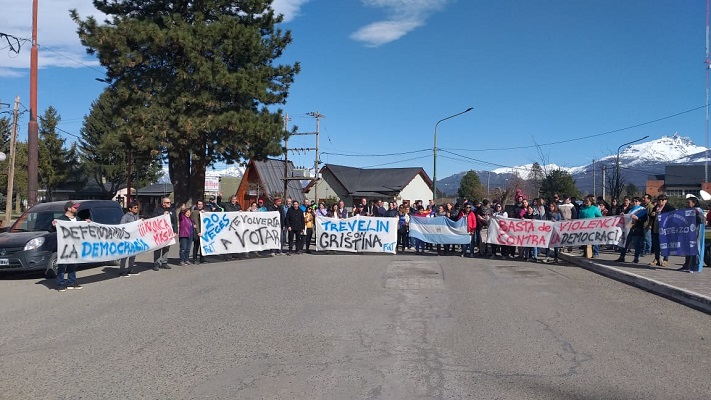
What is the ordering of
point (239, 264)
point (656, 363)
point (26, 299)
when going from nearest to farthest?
point (656, 363), point (26, 299), point (239, 264)

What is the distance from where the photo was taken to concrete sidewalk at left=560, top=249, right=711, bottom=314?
9.61m

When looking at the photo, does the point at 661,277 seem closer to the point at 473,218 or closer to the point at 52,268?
the point at 473,218

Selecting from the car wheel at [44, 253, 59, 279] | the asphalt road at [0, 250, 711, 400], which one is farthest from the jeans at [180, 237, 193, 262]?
the car wheel at [44, 253, 59, 279]

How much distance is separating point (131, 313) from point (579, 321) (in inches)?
257

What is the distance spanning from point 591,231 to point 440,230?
4689 millimetres

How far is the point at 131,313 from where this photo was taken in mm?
8805

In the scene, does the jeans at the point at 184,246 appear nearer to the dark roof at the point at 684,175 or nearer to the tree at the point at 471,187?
the tree at the point at 471,187

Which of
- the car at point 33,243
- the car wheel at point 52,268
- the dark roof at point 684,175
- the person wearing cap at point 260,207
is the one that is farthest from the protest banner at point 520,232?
the dark roof at point 684,175

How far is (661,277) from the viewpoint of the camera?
11875 millimetres

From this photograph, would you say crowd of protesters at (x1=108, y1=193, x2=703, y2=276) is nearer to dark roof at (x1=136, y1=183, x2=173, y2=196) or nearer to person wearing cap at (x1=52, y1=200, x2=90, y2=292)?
person wearing cap at (x1=52, y1=200, x2=90, y2=292)

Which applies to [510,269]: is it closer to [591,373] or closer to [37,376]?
[591,373]

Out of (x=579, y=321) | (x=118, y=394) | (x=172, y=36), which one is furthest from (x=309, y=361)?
(x=172, y=36)

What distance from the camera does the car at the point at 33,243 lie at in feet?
39.9

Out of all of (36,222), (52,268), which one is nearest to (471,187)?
(36,222)
